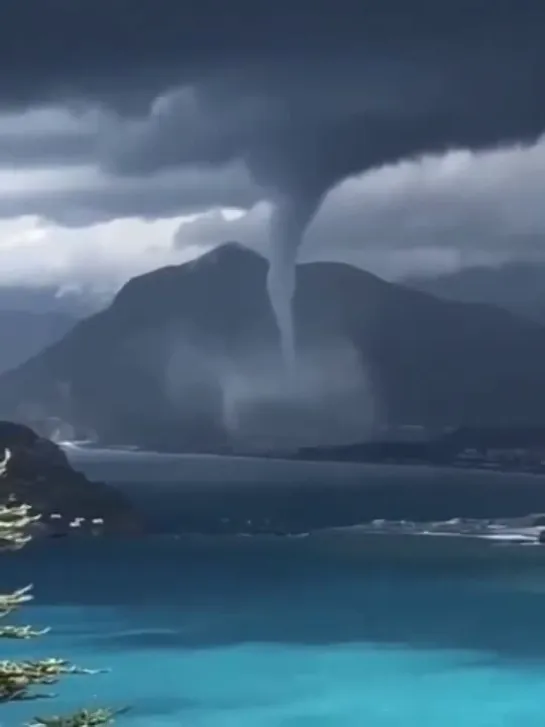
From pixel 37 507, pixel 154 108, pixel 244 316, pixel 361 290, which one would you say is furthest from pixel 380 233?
pixel 37 507

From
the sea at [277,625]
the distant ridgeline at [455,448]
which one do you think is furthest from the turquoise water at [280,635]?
the distant ridgeline at [455,448]

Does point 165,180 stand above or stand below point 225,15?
below

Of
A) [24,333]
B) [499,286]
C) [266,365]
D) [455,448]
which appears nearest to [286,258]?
[266,365]

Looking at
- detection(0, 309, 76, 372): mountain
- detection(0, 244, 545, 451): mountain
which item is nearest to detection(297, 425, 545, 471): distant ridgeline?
detection(0, 244, 545, 451): mountain

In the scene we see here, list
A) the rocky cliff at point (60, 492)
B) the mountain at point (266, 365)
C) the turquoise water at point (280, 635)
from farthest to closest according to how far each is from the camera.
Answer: the mountain at point (266, 365)
the rocky cliff at point (60, 492)
the turquoise water at point (280, 635)

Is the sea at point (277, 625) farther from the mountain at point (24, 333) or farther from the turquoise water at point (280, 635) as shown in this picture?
the mountain at point (24, 333)

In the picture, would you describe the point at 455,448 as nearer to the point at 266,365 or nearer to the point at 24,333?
the point at 266,365

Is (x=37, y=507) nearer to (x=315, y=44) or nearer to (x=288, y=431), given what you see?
(x=288, y=431)
